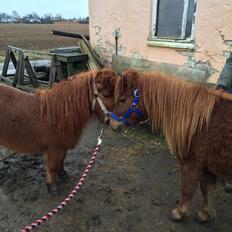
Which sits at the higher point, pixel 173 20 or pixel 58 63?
pixel 173 20

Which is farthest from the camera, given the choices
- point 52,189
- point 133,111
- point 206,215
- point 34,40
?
point 34,40

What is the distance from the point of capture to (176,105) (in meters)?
2.40

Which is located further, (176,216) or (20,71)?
(20,71)

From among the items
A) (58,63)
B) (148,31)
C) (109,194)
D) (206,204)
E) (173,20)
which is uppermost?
(173,20)

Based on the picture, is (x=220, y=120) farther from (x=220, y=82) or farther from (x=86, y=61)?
(x=86, y=61)

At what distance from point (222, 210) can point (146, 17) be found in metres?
3.86

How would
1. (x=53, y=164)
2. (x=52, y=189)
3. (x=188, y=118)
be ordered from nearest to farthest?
(x=188, y=118)
(x=53, y=164)
(x=52, y=189)

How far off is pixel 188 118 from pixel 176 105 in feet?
0.53

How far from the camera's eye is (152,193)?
10.7 ft

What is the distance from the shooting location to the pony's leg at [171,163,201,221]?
2438 millimetres

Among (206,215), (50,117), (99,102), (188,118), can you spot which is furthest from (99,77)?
(206,215)

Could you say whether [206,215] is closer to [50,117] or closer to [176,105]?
[176,105]

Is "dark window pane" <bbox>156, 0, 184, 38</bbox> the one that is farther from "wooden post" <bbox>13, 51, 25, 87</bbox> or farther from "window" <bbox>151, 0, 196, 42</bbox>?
"wooden post" <bbox>13, 51, 25, 87</bbox>

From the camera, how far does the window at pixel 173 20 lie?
4734 millimetres
